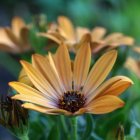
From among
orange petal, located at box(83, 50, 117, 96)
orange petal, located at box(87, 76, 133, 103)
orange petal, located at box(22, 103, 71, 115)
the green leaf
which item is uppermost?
orange petal, located at box(83, 50, 117, 96)

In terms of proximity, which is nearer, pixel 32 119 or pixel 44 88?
pixel 44 88

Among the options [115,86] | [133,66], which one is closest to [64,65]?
[115,86]

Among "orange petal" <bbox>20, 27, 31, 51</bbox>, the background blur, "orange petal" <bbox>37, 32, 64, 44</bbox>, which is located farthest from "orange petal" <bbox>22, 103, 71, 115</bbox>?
the background blur

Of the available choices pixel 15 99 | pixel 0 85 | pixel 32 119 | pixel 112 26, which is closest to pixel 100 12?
pixel 112 26

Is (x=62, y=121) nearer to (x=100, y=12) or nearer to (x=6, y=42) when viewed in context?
(x=6, y=42)

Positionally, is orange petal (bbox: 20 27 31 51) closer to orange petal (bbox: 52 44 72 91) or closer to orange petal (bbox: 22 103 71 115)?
orange petal (bbox: 52 44 72 91)

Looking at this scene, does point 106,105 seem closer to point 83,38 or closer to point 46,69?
point 46,69

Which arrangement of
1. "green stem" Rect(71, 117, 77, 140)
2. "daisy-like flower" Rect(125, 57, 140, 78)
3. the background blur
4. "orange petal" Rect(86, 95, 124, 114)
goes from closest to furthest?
"orange petal" Rect(86, 95, 124, 114) → "green stem" Rect(71, 117, 77, 140) → "daisy-like flower" Rect(125, 57, 140, 78) → the background blur

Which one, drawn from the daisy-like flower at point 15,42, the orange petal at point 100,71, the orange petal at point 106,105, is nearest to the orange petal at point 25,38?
the daisy-like flower at point 15,42
